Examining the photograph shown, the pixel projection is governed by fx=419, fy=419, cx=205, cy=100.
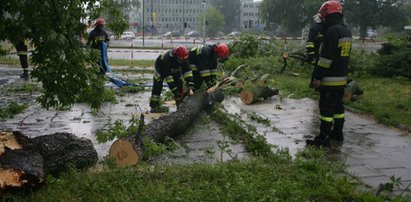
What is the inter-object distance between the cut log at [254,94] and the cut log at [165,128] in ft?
2.75

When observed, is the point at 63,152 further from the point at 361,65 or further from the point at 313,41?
the point at 361,65

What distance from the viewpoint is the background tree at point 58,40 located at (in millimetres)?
3900

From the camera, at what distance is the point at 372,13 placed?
166 ft

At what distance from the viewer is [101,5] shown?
14.1 feet

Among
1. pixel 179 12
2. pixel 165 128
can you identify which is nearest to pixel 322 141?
pixel 165 128

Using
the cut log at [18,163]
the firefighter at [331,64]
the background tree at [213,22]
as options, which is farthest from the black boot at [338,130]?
the background tree at [213,22]

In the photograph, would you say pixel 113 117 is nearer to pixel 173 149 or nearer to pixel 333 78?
pixel 173 149

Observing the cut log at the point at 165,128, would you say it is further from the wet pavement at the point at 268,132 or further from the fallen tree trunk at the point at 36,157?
the fallen tree trunk at the point at 36,157

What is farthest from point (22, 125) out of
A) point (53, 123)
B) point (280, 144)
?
point (280, 144)

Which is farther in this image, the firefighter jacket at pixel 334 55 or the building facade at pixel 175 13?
the building facade at pixel 175 13

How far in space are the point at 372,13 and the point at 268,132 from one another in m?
48.8

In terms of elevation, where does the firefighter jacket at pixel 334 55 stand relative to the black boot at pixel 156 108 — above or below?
above

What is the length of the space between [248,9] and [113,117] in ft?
322

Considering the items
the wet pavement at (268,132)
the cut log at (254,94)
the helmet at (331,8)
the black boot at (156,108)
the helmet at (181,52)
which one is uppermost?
the helmet at (331,8)
